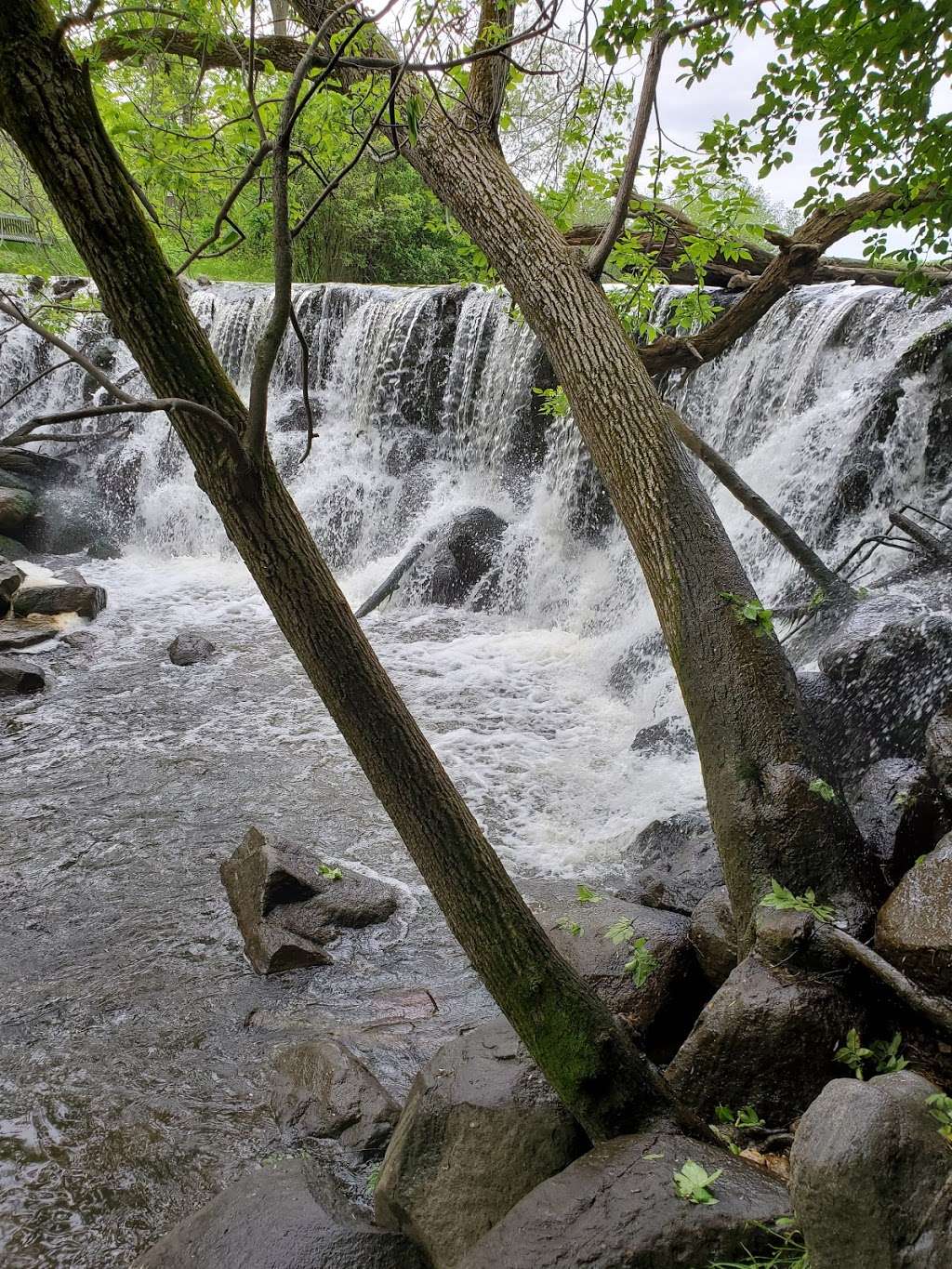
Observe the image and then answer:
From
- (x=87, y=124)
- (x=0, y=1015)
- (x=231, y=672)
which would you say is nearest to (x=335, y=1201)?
(x=0, y=1015)

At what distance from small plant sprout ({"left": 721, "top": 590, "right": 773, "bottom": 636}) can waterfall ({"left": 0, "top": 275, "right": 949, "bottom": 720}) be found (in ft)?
9.60

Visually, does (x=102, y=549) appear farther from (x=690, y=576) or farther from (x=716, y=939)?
(x=716, y=939)

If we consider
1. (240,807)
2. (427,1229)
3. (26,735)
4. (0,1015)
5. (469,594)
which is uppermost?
(469,594)

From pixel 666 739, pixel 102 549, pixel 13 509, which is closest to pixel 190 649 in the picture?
pixel 102 549

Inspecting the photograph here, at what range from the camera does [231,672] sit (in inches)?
341

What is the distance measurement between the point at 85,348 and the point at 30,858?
11.8 meters

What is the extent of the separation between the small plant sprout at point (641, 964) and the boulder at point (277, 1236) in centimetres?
132

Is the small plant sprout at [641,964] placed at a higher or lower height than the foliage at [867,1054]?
higher

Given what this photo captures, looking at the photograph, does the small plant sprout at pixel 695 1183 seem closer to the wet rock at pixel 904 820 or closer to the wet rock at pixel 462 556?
the wet rock at pixel 904 820

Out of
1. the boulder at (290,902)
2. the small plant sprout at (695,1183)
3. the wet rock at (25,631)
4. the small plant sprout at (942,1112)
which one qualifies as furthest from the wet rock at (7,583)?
the small plant sprout at (942,1112)

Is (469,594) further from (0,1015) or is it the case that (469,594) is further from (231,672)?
(0,1015)

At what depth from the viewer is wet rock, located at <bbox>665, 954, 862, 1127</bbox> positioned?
2.79 meters

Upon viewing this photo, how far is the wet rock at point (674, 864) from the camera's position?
15.2 feet

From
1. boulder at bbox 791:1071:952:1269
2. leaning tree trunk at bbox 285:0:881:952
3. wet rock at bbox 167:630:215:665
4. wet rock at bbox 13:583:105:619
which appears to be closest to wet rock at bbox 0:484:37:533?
wet rock at bbox 13:583:105:619
